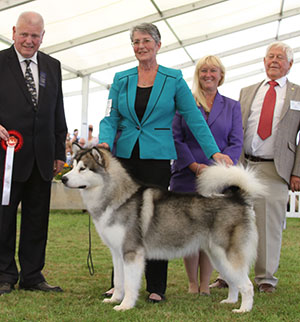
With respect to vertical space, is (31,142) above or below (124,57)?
below

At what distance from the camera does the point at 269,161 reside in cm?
378

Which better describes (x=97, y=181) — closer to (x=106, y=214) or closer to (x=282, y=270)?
(x=106, y=214)

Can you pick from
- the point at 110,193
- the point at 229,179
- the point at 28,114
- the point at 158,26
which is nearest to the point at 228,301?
the point at 229,179

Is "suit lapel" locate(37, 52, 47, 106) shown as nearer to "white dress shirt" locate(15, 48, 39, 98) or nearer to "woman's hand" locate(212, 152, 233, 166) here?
"white dress shirt" locate(15, 48, 39, 98)

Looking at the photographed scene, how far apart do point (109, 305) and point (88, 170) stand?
101cm

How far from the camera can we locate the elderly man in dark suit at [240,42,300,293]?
12.1ft

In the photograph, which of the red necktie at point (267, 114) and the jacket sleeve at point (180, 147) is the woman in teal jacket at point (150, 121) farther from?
the red necktie at point (267, 114)

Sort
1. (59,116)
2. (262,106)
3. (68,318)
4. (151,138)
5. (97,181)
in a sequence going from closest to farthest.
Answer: (68,318) → (97,181) → (151,138) → (59,116) → (262,106)

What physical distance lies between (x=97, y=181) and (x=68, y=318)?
931 millimetres

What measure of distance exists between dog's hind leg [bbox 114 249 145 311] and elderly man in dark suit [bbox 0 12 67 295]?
34.1 inches

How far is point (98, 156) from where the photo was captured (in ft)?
9.61

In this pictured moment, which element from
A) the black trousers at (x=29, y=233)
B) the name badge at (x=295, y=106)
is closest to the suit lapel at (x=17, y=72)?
the black trousers at (x=29, y=233)

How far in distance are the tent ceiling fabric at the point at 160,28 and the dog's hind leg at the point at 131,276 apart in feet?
21.9

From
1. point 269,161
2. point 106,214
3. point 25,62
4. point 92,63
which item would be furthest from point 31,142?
point 92,63
